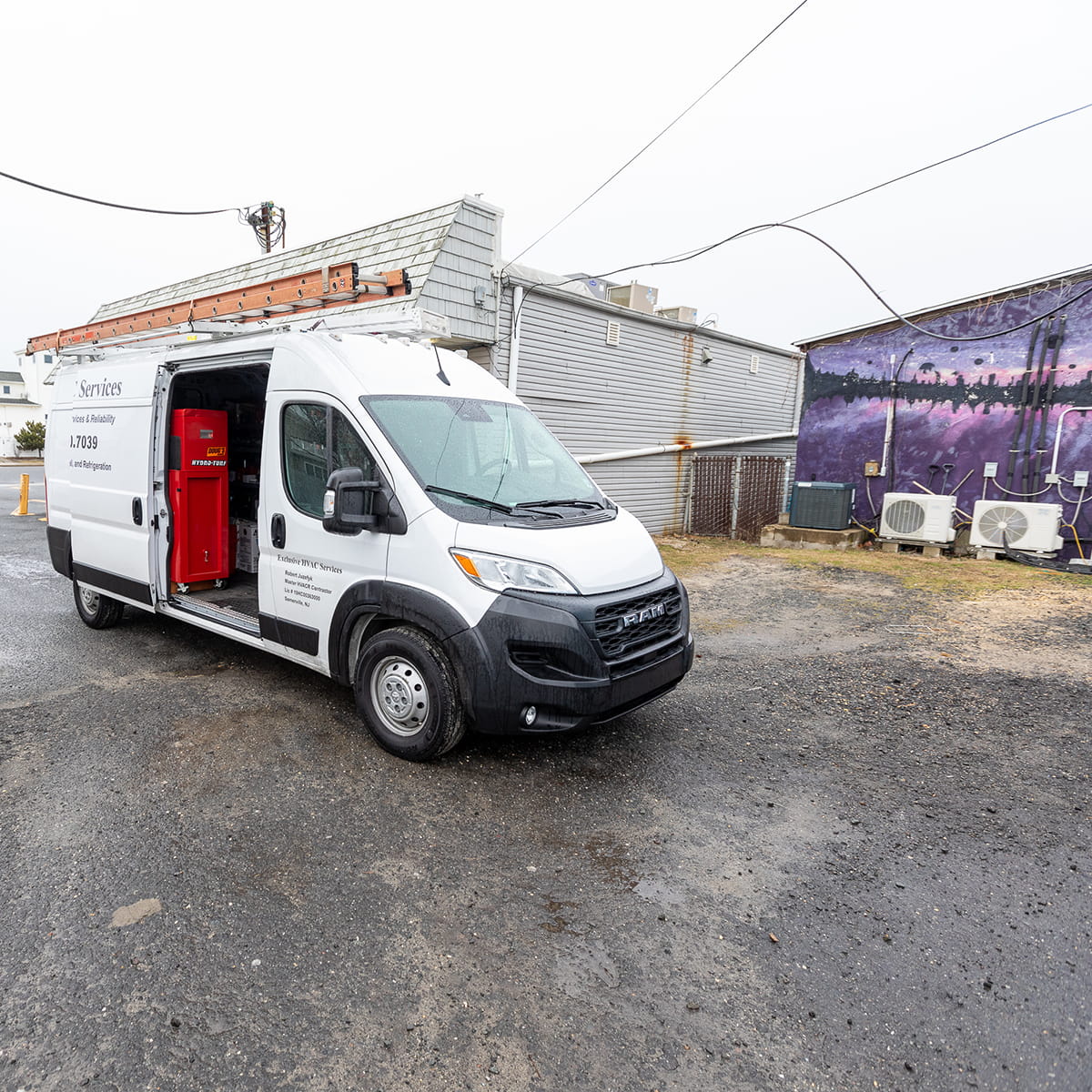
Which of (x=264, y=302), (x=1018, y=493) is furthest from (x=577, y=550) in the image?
(x=1018, y=493)

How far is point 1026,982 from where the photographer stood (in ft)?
8.04

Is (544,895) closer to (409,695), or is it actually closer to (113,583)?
(409,695)

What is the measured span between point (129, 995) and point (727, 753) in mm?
3090

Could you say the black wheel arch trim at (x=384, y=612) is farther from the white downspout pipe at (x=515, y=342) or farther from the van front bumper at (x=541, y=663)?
the white downspout pipe at (x=515, y=342)

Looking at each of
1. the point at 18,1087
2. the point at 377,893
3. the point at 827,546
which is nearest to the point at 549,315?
the point at 827,546

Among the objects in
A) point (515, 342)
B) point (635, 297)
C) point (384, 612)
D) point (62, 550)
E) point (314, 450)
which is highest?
point (635, 297)

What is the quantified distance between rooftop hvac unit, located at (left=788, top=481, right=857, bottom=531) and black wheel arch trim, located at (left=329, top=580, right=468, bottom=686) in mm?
10757

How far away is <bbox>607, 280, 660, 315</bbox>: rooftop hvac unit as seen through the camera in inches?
586

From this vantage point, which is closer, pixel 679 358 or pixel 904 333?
pixel 904 333

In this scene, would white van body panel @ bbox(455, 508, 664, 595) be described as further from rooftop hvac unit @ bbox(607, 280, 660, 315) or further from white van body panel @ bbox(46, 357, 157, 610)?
rooftop hvac unit @ bbox(607, 280, 660, 315)

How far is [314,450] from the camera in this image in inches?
167

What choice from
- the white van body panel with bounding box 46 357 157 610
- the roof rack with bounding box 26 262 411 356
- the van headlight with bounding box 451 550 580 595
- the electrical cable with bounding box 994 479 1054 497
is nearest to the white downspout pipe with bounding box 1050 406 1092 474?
the electrical cable with bounding box 994 479 1054 497

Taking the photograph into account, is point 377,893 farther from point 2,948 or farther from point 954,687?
point 954,687

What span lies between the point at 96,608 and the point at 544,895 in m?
5.31
